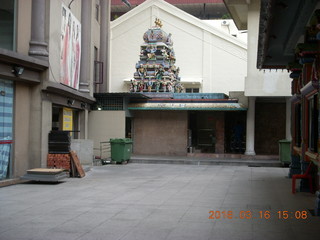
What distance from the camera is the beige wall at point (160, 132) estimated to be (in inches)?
1080

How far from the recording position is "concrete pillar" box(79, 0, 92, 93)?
22531 millimetres

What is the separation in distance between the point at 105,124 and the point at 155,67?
6491mm

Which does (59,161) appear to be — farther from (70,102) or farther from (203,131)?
(203,131)

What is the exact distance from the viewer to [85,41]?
22.7m

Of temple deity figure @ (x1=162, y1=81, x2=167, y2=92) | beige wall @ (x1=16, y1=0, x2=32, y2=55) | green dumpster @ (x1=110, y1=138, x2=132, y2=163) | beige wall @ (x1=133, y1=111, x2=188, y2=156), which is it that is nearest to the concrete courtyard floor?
beige wall @ (x1=16, y1=0, x2=32, y2=55)

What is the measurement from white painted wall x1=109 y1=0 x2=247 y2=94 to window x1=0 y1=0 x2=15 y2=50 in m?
25.6

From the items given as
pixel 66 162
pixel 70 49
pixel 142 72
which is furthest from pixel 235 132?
pixel 66 162

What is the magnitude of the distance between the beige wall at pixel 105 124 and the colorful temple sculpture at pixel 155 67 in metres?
5.15

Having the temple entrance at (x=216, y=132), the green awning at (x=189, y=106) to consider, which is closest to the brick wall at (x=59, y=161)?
the green awning at (x=189, y=106)

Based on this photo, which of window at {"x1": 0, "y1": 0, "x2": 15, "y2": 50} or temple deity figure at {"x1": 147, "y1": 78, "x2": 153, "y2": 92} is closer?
window at {"x1": 0, "y1": 0, "x2": 15, "y2": 50}

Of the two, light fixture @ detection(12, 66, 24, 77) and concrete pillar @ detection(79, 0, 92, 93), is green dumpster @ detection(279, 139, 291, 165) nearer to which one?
concrete pillar @ detection(79, 0, 92, 93)

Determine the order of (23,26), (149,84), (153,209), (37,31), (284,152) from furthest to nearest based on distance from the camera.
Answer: (149,84) < (284,152) < (37,31) < (23,26) < (153,209)

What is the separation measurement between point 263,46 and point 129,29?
2983cm

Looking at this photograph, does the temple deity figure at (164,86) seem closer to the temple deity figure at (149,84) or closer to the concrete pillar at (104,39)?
the temple deity figure at (149,84)
